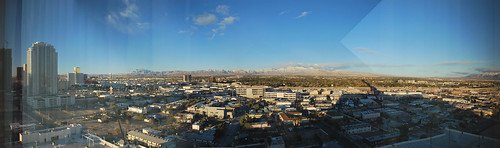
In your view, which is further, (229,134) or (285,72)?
(285,72)

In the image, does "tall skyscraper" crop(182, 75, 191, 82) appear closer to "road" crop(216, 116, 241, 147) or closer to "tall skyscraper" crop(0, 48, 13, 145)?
"road" crop(216, 116, 241, 147)

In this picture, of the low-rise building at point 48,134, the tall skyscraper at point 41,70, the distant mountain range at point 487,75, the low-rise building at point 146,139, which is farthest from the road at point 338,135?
the tall skyscraper at point 41,70

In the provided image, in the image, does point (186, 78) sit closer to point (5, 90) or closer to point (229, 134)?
point (229, 134)

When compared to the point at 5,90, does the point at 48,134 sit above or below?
below

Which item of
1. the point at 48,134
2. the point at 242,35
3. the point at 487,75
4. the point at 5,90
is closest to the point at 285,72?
the point at 242,35

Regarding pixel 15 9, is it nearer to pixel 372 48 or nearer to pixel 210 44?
pixel 210 44

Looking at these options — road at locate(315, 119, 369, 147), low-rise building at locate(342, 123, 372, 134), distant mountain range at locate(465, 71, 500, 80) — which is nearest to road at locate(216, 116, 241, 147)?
road at locate(315, 119, 369, 147)

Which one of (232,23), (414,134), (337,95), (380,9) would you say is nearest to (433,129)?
(414,134)
